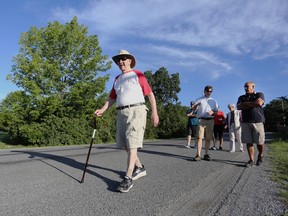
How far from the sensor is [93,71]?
2355 cm

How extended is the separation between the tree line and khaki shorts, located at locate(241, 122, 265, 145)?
1359 cm

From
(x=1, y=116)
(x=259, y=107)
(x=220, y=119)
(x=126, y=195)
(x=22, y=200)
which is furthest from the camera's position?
(x=1, y=116)

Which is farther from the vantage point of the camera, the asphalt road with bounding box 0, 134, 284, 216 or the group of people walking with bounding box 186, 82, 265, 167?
the group of people walking with bounding box 186, 82, 265, 167

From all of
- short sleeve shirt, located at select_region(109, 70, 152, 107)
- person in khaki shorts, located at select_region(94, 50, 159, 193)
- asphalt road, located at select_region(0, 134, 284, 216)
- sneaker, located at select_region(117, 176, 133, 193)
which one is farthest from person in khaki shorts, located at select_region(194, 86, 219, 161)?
sneaker, located at select_region(117, 176, 133, 193)

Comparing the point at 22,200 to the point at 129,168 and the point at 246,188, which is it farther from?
the point at 246,188

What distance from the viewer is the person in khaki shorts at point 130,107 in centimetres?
476

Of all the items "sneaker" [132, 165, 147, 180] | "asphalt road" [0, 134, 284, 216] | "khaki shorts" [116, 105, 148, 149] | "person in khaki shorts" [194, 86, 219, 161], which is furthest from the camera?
"person in khaki shorts" [194, 86, 219, 161]

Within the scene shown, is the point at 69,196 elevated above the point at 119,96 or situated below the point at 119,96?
below

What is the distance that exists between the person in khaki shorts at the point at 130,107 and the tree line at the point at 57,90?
1437 centimetres

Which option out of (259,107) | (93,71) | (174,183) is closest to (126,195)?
(174,183)

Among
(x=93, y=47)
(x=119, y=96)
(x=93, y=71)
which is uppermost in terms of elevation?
(x=93, y=47)

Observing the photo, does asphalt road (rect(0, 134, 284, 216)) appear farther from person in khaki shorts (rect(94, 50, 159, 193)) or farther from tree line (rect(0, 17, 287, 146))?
tree line (rect(0, 17, 287, 146))

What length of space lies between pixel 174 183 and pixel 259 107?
353 cm

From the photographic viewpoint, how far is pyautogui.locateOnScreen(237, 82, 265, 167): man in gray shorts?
7.20 meters
